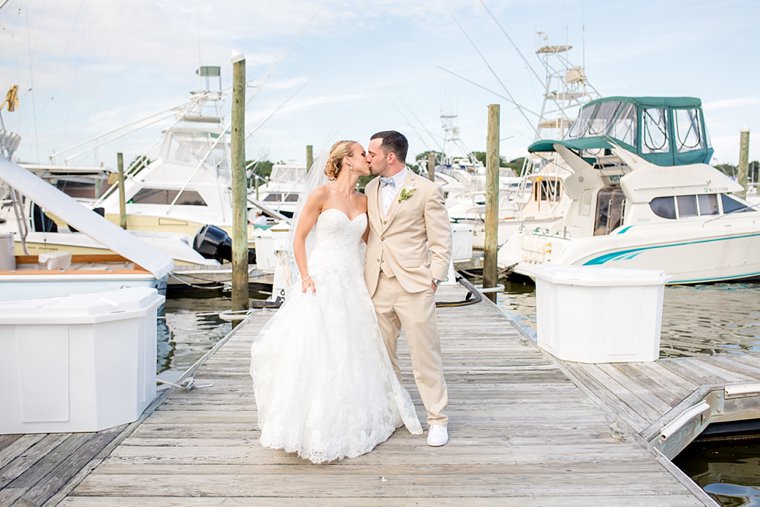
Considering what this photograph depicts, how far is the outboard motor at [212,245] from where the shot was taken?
15.9 meters

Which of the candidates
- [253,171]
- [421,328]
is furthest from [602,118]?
[253,171]

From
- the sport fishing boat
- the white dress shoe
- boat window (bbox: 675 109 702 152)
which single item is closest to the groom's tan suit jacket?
the white dress shoe

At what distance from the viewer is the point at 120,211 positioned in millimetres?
19734

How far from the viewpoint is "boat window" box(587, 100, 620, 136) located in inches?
593

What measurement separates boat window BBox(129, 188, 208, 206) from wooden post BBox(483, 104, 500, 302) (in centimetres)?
1144

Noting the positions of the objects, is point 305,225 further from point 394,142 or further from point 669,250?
point 669,250

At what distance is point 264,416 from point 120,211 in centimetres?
1764

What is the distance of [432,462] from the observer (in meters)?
3.59

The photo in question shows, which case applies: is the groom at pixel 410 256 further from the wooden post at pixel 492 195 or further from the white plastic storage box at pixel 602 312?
the wooden post at pixel 492 195

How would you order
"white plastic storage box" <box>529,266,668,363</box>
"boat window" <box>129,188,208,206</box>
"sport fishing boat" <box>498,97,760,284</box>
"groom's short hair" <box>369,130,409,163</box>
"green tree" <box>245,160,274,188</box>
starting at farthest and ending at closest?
"green tree" <box>245,160,274,188</box>
"boat window" <box>129,188,208,206</box>
"sport fishing boat" <box>498,97,760,284</box>
"white plastic storage box" <box>529,266,668,363</box>
"groom's short hair" <box>369,130,409,163</box>

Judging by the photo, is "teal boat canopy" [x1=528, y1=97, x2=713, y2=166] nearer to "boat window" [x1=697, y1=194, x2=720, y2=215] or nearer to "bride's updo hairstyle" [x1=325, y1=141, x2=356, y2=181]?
"boat window" [x1=697, y1=194, x2=720, y2=215]

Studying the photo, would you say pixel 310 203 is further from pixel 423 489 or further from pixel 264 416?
pixel 423 489

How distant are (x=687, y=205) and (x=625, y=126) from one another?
233cm

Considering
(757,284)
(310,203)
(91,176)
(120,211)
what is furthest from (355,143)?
(120,211)
